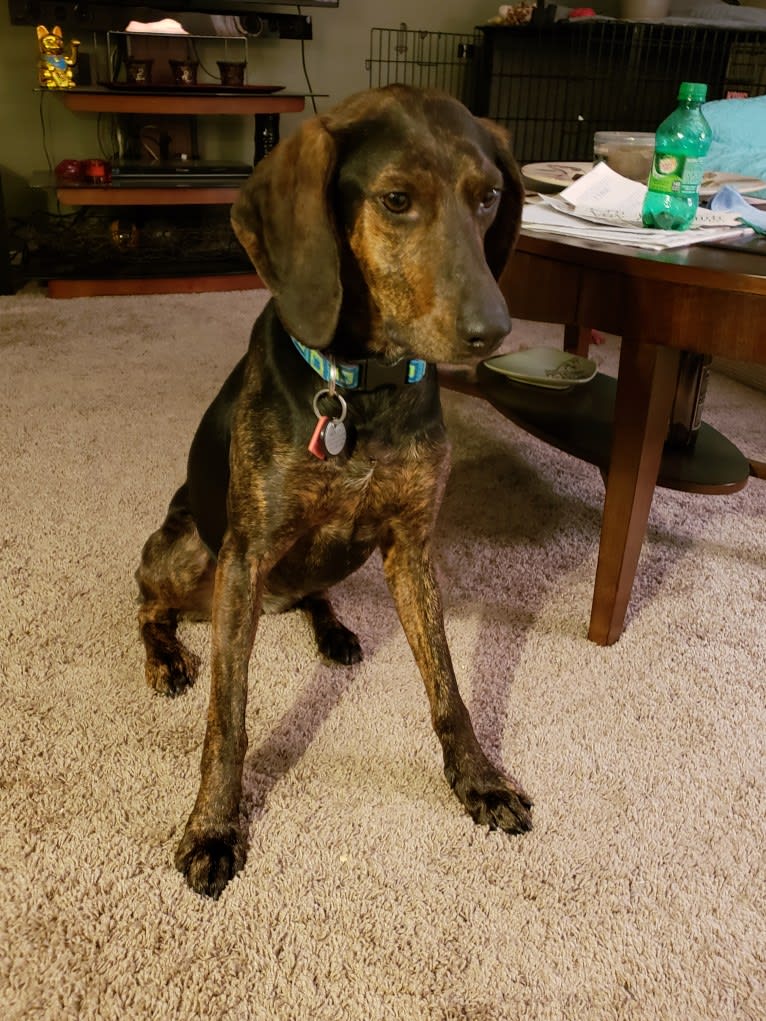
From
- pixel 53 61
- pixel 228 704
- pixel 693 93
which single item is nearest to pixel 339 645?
pixel 228 704

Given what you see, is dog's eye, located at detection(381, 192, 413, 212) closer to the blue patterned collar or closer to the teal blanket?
the blue patterned collar

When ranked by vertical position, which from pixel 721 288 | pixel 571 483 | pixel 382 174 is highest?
pixel 382 174

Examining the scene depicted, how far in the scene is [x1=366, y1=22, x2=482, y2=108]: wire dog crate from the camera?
4.37m

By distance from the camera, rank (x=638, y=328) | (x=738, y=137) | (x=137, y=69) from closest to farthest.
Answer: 1. (x=638, y=328)
2. (x=738, y=137)
3. (x=137, y=69)

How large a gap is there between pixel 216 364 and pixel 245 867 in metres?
2.04

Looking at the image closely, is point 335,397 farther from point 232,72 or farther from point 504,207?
point 232,72

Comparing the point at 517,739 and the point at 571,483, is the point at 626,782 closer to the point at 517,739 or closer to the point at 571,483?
the point at 517,739

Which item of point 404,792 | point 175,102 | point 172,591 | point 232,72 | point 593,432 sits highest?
point 232,72

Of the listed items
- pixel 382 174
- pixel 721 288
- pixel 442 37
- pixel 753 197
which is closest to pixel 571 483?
pixel 753 197

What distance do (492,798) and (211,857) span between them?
0.38m

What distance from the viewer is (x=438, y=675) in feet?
4.22

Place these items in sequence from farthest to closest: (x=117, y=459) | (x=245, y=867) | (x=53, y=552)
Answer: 1. (x=117, y=459)
2. (x=53, y=552)
3. (x=245, y=867)

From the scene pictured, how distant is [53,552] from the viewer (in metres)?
1.81

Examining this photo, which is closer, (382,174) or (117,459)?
(382,174)
